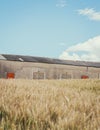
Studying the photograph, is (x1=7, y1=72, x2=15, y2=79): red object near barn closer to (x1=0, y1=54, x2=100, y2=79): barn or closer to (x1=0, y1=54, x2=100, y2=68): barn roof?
(x1=0, y1=54, x2=100, y2=79): barn

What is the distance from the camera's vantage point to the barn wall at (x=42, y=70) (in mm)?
29000

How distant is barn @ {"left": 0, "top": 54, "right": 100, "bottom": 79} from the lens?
95.1ft

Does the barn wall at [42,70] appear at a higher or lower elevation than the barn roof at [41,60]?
lower

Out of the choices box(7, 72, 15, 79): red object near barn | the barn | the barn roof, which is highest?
the barn roof

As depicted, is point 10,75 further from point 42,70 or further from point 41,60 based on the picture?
point 41,60

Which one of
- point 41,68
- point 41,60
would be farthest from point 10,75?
point 41,60

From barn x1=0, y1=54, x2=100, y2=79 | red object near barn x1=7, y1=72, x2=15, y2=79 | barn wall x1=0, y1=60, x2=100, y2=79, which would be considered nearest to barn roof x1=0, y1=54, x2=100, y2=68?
barn x1=0, y1=54, x2=100, y2=79

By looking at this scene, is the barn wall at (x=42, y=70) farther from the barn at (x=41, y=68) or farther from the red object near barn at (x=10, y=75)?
the red object near barn at (x=10, y=75)

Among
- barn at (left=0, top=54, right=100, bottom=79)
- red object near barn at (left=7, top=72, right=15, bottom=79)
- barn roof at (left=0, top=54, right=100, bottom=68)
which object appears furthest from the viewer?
barn roof at (left=0, top=54, right=100, bottom=68)

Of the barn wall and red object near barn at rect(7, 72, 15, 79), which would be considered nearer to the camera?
red object near barn at rect(7, 72, 15, 79)

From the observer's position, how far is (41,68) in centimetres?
3116

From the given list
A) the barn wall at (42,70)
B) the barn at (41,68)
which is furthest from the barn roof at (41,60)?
the barn wall at (42,70)

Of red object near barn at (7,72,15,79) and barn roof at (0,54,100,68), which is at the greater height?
barn roof at (0,54,100,68)

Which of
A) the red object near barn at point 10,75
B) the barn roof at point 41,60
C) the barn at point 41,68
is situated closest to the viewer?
the red object near barn at point 10,75
